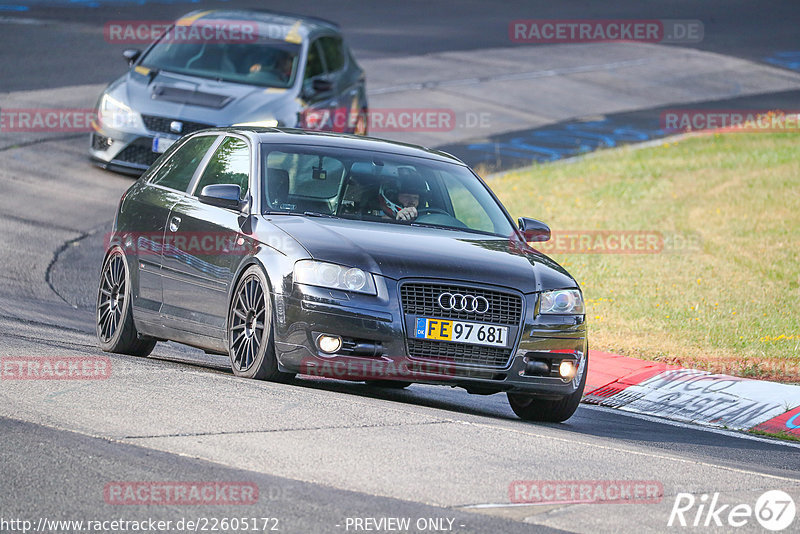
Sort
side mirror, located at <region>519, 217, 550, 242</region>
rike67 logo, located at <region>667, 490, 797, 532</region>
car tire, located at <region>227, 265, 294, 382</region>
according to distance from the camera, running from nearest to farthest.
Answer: rike67 logo, located at <region>667, 490, 797, 532</region> < car tire, located at <region>227, 265, 294, 382</region> < side mirror, located at <region>519, 217, 550, 242</region>

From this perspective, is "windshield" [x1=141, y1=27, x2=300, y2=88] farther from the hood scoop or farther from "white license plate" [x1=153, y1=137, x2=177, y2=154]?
"white license plate" [x1=153, y1=137, x2=177, y2=154]

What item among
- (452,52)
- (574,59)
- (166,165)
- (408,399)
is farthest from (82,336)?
(574,59)

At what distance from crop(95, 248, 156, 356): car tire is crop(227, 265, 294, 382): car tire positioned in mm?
1441

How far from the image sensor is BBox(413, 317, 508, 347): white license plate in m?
8.09

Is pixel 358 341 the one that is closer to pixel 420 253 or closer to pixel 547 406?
pixel 420 253

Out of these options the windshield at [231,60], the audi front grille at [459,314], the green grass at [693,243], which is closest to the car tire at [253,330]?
the audi front grille at [459,314]

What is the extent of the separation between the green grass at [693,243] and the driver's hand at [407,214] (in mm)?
3620

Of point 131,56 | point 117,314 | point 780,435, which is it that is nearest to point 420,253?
point 117,314

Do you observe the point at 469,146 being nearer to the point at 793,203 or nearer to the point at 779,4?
the point at 793,203

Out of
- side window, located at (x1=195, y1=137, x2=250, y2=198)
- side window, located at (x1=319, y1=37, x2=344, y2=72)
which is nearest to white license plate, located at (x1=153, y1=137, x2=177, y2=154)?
side window, located at (x1=319, y1=37, x2=344, y2=72)

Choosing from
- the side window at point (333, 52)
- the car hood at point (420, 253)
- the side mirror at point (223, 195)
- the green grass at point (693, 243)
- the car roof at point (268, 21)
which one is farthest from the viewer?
the side window at point (333, 52)

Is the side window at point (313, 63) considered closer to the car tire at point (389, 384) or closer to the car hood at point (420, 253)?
the car tire at point (389, 384)

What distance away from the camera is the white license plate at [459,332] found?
8.09 meters

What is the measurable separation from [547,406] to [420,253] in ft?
4.96
